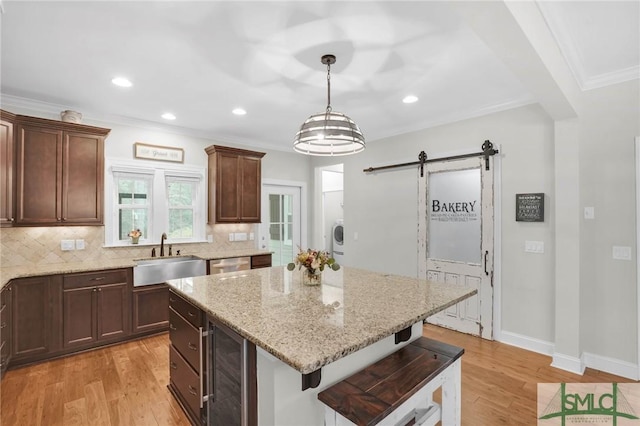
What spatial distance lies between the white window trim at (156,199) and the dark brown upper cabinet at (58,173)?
28 centimetres

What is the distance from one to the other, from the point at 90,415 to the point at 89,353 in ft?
4.15

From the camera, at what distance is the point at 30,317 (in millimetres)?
3047

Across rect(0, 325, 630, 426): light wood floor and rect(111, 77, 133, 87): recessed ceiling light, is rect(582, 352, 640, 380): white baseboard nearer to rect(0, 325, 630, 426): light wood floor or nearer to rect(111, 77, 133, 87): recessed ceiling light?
rect(0, 325, 630, 426): light wood floor

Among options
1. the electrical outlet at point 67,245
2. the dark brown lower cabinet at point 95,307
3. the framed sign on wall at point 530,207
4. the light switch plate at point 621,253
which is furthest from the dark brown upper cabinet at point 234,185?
the light switch plate at point 621,253

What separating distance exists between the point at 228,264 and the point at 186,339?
6.85 feet

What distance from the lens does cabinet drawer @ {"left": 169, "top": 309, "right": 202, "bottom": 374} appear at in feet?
6.74

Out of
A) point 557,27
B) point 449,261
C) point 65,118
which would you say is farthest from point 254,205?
point 557,27

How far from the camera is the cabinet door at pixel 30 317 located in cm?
297

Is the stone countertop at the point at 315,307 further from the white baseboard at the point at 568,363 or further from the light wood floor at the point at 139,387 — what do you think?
the white baseboard at the point at 568,363

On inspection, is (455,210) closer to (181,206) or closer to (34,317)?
(181,206)

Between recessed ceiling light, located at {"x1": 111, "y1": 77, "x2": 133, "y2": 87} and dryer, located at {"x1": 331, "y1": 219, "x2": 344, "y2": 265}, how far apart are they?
499 centimetres

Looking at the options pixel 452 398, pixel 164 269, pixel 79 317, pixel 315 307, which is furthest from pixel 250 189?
pixel 452 398

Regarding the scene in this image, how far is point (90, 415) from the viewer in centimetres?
230

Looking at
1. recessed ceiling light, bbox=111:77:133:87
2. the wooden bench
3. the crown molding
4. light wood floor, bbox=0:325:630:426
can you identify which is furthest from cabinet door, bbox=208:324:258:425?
the crown molding
